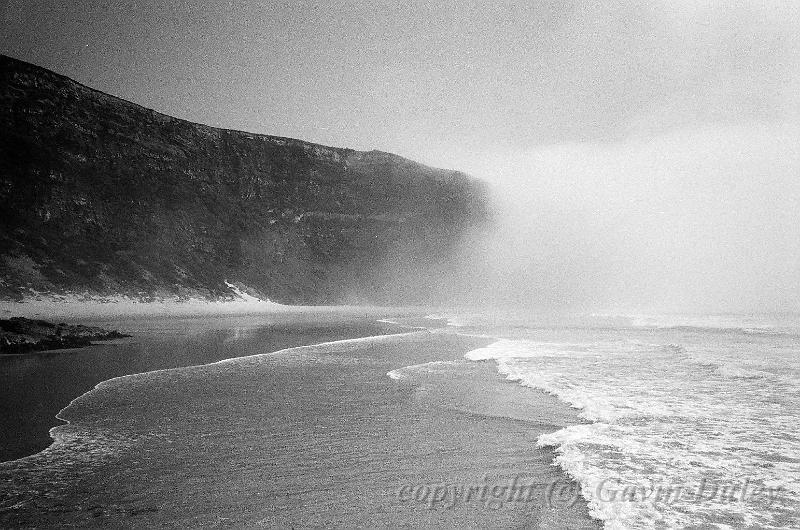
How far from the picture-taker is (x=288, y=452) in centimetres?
682

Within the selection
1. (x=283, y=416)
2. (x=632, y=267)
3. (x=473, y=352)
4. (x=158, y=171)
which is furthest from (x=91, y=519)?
(x=632, y=267)

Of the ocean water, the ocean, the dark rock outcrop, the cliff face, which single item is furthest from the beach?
the cliff face

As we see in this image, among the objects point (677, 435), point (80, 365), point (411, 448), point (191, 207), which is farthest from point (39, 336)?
point (191, 207)

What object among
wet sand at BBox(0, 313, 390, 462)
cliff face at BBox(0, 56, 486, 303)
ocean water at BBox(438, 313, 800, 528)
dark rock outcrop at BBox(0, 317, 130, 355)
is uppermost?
cliff face at BBox(0, 56, 486, 303)

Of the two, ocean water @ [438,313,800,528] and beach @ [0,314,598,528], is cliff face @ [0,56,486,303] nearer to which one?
beach @ [0,314,598,528]

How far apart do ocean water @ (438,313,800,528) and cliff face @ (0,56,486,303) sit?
41839mm

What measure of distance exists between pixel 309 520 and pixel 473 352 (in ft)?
46.9

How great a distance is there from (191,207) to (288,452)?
6365 centimetres

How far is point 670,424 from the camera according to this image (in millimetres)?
8453

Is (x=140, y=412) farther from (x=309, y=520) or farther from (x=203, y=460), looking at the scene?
(x=309, y=520)

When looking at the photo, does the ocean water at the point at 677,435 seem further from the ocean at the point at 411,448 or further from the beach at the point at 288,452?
the beach at the point at 288,452

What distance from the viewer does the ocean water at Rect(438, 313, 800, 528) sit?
5125mm

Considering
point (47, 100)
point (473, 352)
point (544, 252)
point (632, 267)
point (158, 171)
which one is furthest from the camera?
point (632, 267)

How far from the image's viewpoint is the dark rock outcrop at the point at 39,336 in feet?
55.6
